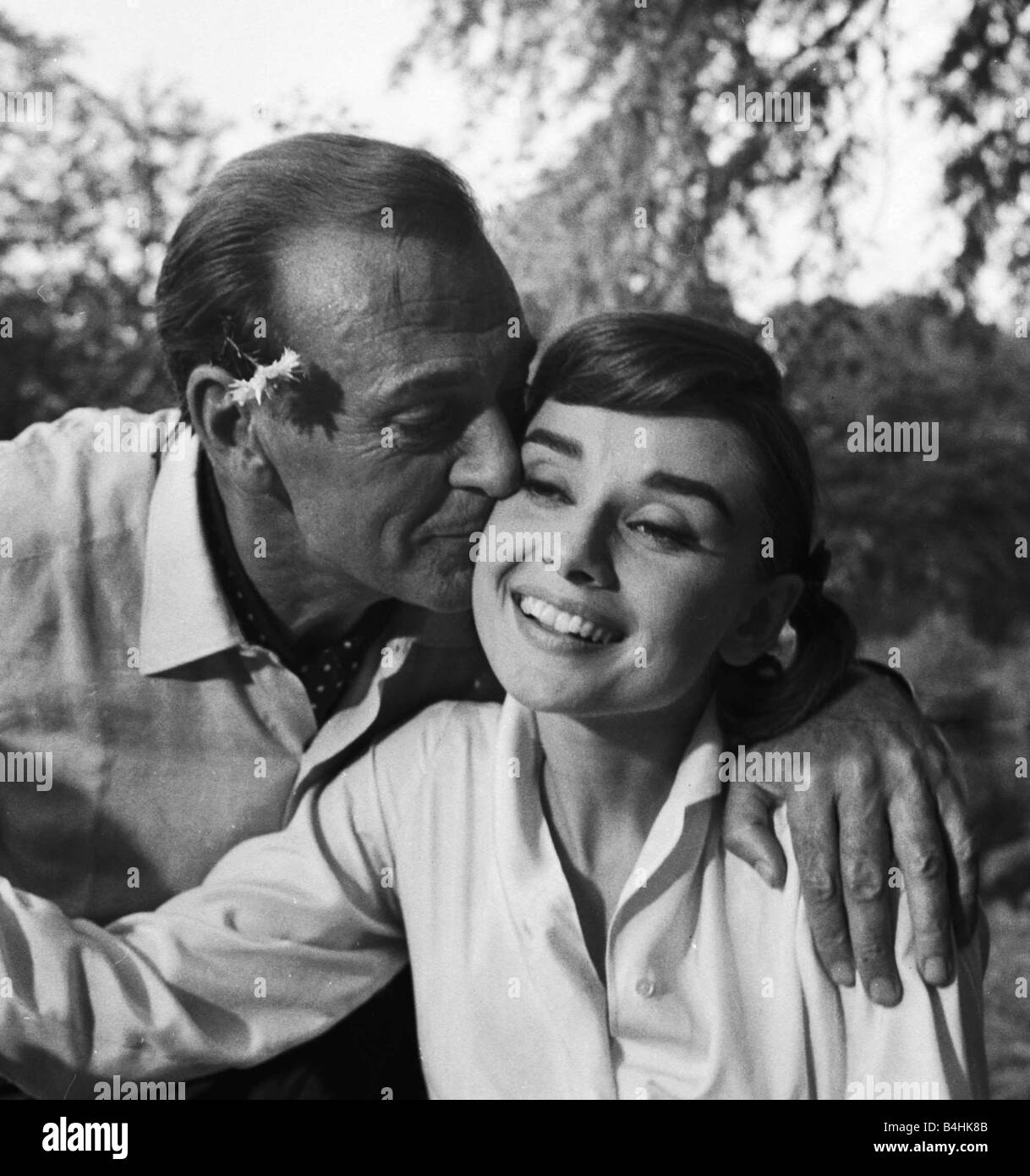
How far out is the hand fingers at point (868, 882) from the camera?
2.05m

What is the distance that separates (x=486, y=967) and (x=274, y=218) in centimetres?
102

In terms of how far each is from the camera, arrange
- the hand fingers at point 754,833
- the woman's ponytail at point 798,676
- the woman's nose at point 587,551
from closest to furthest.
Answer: the woman's nose at point 587,551
the hand fingers at point 754,833
the woman's ponytail at point 798,676

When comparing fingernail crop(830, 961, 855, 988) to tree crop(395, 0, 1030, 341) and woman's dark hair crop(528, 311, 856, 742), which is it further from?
tree crop(395, 0, 1030, 341)

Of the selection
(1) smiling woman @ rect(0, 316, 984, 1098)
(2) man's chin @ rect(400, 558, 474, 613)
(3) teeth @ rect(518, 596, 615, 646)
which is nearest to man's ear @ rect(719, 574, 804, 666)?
(1) smiling woman @ rect(0, 316, 984, 1098)

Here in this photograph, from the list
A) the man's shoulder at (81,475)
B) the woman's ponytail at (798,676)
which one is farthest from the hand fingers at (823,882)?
the man's shoulder at (81,475)

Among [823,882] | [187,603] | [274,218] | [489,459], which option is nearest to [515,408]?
[489,459]

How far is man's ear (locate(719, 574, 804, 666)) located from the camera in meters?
2.15

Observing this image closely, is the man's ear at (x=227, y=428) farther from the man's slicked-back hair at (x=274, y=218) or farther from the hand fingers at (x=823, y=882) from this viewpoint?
the hand fingers at (x=823, y=882)

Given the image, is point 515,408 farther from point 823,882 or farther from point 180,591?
point 823,882

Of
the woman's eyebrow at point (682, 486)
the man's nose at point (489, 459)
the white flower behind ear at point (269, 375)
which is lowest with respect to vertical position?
the woman's eyebrow at point (682, 486)

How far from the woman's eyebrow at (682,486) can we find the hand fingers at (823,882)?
42 cm

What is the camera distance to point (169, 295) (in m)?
2.21
